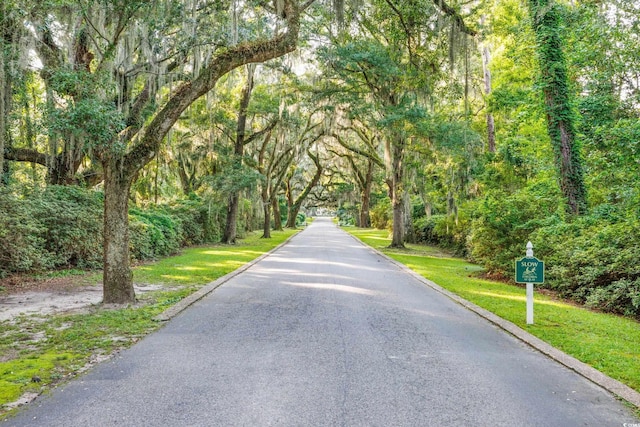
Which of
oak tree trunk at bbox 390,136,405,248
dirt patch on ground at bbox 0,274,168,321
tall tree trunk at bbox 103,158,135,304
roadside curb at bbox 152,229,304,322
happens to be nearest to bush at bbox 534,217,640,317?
roadside curb at bbox 152,229,304,322

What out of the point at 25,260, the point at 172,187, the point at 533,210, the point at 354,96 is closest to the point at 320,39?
the point at 354,96

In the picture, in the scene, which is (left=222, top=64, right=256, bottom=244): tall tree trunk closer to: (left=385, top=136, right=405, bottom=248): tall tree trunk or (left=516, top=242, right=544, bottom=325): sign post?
(left=385, top=136, right=405, bottom=248): tall tree trunk

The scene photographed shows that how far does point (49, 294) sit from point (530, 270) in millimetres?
8964

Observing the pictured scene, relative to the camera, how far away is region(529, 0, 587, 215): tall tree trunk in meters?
11.7

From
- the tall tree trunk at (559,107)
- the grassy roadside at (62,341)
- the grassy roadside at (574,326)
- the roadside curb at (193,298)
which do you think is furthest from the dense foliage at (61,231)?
the tall tree trunk at (559,107)

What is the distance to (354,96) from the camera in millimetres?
19141

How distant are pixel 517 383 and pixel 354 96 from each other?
16.5m

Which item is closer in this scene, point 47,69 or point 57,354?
point 57,354

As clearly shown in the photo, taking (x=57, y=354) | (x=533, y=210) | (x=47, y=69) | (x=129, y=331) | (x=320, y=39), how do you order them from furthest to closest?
1. (x=320, y=39)
2. (x=533, y=210)
3. (x=47, y=69)
4. (x=129, y=331)
5. (x=57, y=354)

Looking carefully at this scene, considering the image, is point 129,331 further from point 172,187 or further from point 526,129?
point 172,187

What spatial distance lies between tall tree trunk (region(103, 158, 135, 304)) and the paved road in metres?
1.56

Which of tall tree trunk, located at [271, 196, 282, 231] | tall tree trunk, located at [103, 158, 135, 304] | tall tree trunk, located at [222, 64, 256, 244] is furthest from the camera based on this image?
tall tree trunk, located at [271, 196, 282, 231]

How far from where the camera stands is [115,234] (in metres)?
7.42

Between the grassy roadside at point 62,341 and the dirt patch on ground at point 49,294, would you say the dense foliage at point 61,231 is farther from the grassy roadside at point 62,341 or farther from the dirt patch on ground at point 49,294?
the grassy roadside at point 62,341
